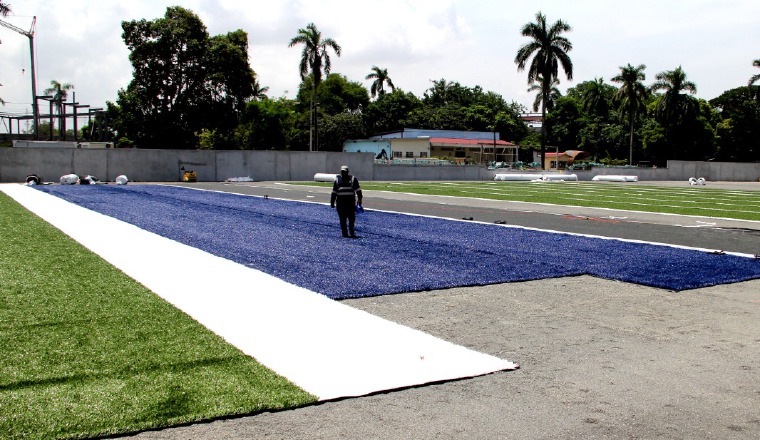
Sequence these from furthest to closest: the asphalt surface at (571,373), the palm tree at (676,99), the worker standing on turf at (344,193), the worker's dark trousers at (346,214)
→ the palm tree at (676,99), the worker's dark trousers at (346,214), the worker standing on turf at (344,193), the asphalt surface at (571,373)

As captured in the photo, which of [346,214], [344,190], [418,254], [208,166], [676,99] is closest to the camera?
[418,254]

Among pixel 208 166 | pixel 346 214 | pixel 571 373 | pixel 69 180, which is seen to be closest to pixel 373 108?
pixel 208 166

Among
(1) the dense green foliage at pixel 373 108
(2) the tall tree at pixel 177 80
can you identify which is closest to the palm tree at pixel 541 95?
(1) the dense green foliage at pixel 373 108

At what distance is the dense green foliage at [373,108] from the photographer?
57.2 m

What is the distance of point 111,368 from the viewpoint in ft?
18.7

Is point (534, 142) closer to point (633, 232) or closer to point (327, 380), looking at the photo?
point (633, 232)

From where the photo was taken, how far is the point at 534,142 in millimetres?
95625

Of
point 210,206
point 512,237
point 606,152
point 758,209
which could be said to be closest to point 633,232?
point 512,237

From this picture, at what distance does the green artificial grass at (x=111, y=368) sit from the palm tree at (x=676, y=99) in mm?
79125

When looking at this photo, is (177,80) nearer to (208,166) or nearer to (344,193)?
(208,166)

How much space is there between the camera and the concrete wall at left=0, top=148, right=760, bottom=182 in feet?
136

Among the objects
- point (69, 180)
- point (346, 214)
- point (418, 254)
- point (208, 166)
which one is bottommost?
point (418, 254)

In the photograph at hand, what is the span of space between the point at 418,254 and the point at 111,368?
7.46 meters

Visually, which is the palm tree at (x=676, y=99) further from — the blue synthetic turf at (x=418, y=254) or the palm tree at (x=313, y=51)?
the blue synthetic turf at (x=418, y=254)
